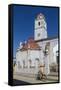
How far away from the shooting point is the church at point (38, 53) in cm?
215

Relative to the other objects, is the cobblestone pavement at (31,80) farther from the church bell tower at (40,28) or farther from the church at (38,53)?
the church bell tower at (40,28)

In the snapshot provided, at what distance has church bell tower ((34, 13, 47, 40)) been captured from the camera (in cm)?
220

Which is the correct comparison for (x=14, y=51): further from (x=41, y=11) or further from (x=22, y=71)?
(x=41, y=11)

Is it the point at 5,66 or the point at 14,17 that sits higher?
the point at 14,17

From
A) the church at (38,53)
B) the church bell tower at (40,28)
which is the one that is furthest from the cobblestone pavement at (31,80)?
the church bell tower at (40,28)

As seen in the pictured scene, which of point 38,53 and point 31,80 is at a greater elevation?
point 38,53

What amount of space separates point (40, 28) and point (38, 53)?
19 cm

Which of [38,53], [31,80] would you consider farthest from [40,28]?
[31,80]

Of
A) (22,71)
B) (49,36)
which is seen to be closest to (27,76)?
(22,71)

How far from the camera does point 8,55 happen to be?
212 centimetres

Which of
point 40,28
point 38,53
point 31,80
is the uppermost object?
point 40,28

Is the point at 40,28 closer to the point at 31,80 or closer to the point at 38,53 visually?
the point at 38,53

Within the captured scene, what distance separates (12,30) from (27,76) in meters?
0.35

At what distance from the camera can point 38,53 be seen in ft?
7.20
